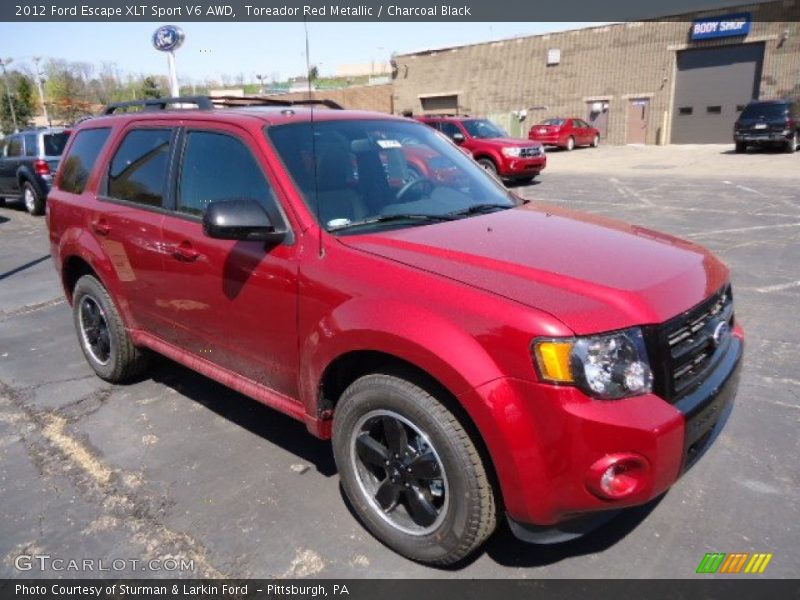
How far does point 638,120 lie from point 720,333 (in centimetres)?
3291

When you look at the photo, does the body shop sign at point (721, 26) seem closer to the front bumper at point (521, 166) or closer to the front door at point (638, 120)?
the front door at point (638, 120)

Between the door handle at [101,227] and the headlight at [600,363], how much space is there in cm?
315

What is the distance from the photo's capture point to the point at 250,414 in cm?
392

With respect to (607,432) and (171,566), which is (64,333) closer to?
(171,566)

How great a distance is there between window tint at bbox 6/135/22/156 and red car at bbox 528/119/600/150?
2221cm

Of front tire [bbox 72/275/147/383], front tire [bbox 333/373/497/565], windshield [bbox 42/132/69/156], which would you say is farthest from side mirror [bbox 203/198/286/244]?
windshield [bbox 42/132/69/156]

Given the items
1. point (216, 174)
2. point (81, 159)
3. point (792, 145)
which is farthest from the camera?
point (792, 145)

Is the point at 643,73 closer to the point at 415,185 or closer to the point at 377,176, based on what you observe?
the point at 415,185

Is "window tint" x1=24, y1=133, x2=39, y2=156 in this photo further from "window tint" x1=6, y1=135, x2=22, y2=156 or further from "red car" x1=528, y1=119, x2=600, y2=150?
"red car" x1=528, y1=119, x2=600, y2=150

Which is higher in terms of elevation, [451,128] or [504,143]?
[451,128]

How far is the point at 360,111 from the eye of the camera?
378 centimetres

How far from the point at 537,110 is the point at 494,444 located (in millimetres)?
36551

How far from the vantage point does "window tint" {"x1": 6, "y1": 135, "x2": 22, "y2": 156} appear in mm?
13656

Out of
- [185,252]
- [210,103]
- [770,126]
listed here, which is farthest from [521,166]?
[185,252]
